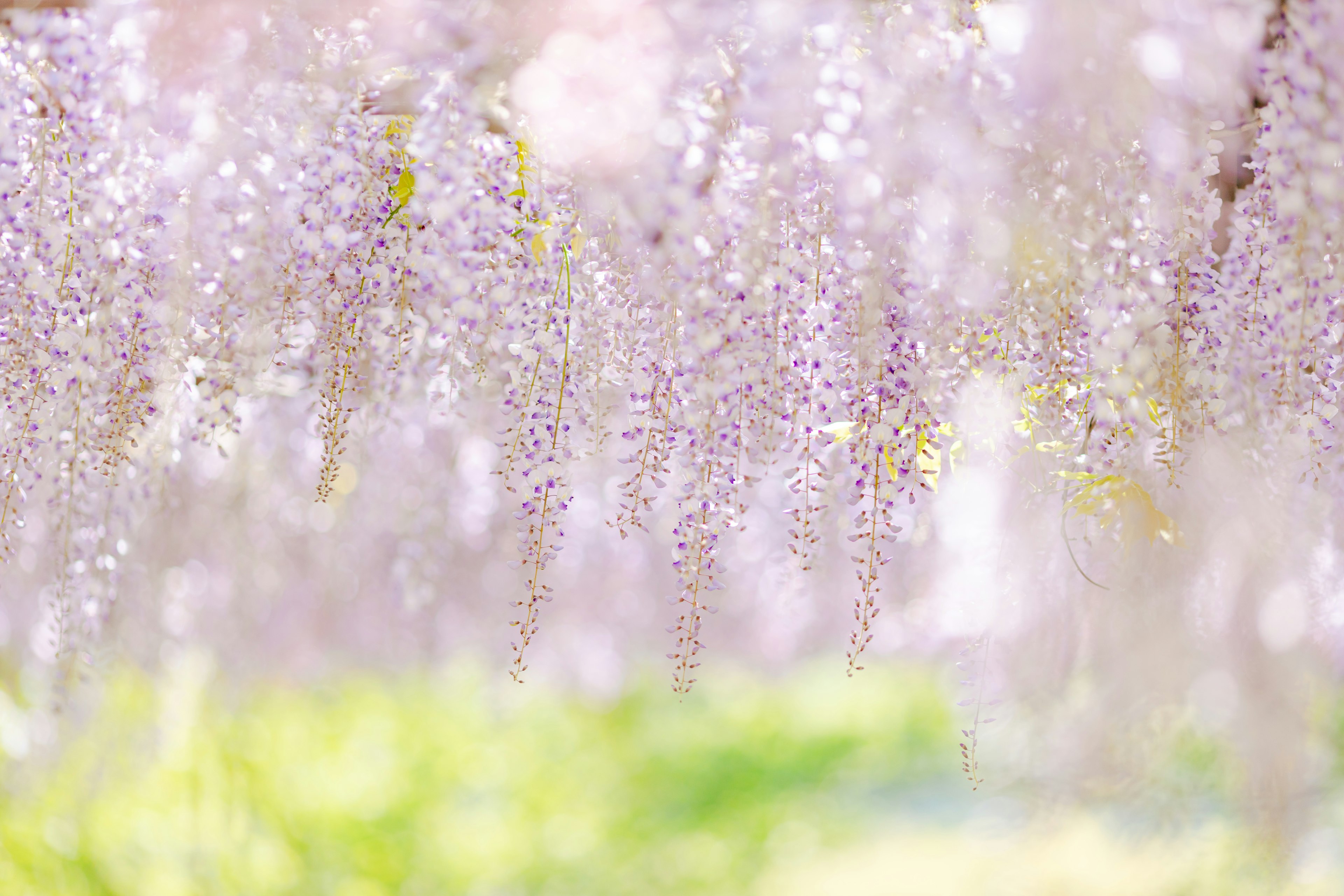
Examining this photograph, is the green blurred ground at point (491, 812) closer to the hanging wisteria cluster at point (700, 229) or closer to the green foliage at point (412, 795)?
the green foliage at point (412, 795)

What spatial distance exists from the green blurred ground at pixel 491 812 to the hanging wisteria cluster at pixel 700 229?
2.12 m

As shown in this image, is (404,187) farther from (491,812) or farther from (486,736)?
(486,736)

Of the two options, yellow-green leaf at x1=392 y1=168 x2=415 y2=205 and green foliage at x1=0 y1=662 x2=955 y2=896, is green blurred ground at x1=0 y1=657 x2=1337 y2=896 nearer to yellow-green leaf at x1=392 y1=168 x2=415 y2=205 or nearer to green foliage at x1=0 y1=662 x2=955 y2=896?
green foliage at x1=0 y1=662 x2=955 y2=896

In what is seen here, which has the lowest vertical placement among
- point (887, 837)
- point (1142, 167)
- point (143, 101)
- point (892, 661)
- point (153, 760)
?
point (153, 760)

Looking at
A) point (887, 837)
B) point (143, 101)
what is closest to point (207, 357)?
point (143, 101)

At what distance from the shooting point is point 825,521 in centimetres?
206

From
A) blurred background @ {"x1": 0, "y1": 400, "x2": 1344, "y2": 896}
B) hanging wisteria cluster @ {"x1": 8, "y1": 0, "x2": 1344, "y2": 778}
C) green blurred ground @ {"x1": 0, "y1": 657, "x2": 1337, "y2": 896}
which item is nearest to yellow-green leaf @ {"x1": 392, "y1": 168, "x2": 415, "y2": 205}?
hanging wisteria cluster @ {"x1": 8, "y1": 0, "x2": 1344, "y2": 778}

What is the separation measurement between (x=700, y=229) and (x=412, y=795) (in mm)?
3792

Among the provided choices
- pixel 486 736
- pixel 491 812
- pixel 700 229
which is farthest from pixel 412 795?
pixel 700 229

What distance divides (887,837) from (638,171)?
25.4 feet

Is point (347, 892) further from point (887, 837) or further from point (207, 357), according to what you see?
point (887, 837)

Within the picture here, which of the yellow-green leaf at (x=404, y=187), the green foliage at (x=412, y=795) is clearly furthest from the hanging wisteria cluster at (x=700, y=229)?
the green foliage at (x=412, y=795)

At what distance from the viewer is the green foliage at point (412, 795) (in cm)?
339

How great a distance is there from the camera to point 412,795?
4.38 meters
